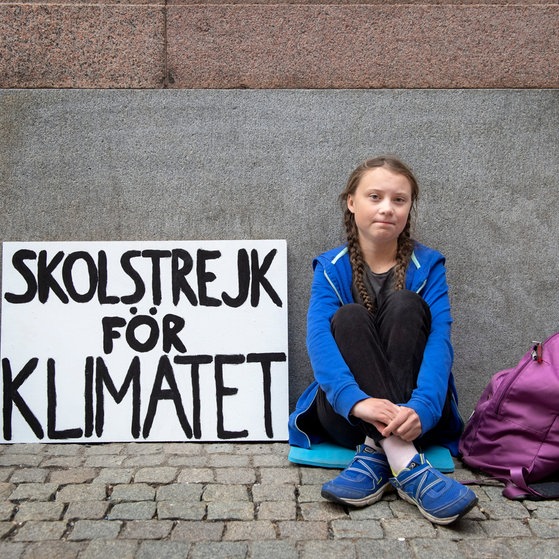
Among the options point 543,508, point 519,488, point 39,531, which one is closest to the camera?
point 39,531

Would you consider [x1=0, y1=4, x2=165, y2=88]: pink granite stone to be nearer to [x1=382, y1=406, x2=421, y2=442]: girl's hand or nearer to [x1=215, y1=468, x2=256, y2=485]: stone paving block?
[x1=215, y1=468, x2=256, y2=485]: stone paving block

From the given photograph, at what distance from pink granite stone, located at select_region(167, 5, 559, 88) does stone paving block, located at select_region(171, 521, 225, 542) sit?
6.70ft

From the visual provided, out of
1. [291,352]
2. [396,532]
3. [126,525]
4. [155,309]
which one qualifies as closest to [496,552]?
[396,532]

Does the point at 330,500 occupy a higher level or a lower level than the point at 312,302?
lower

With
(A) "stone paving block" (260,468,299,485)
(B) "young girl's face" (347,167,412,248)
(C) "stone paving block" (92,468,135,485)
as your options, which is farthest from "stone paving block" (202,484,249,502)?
(B) "young girl's face" (347,167,412,248)

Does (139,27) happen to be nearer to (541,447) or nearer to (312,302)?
(312,302)

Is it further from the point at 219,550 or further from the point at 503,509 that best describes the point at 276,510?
the point at 503,509

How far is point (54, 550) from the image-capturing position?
228 centimetres

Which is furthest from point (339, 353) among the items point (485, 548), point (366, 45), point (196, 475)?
point (366, 45)

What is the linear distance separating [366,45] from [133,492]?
2.24 meters

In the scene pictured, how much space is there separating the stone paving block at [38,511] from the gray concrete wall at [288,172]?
1364 millimetres

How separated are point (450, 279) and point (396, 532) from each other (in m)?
1.49

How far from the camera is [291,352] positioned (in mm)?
3596

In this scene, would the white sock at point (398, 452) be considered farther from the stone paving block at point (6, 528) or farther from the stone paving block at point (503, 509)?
the stone paving block at point (6, 528)
